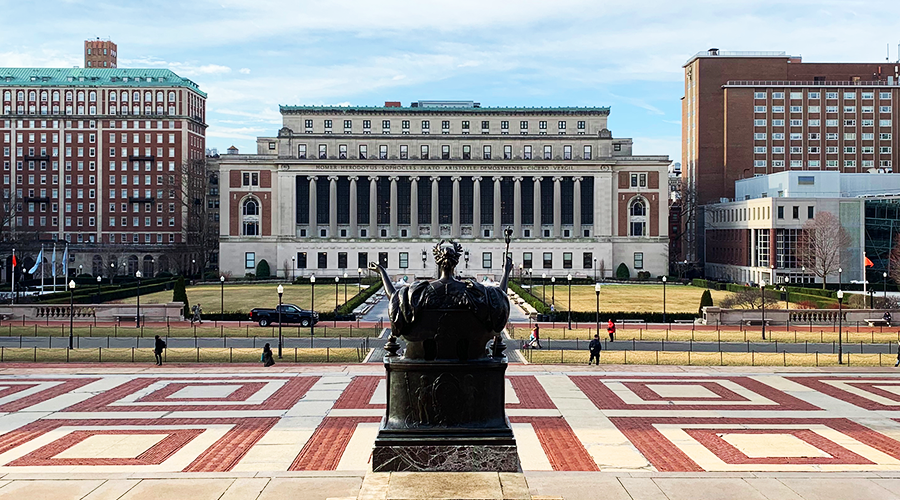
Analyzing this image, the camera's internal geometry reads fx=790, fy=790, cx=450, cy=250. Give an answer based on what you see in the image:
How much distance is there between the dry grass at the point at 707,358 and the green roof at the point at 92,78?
107471 mm

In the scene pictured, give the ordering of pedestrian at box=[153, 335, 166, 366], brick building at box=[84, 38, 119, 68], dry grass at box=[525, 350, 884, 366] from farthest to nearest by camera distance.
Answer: brick building at box=[84, 38, 119, 68] → dry grass at box=[525, 350, 884, 366] → pedestrian at box=[153, 335, 166, 366]

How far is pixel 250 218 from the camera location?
11944 centimetres

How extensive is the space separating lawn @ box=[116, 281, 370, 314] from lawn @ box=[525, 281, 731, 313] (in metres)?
21.0

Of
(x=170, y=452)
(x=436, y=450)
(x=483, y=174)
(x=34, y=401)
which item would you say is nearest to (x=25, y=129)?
(x=483, y=174)

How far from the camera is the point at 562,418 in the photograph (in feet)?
83.9

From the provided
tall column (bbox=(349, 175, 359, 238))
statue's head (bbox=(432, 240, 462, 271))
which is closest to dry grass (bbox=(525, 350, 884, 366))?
statue's head (bbox=(432, 240, 462, 271))

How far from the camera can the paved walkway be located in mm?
17844

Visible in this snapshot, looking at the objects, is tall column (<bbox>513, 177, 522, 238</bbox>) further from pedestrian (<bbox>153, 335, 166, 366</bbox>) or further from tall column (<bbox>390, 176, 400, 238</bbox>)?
pedestrian (<bbox>153, 335, 166, 366</bbox>)

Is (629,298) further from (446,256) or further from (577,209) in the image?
(446,256)

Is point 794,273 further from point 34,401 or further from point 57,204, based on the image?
point 57,204

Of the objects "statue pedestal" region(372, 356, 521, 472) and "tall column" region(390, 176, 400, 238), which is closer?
"statue pedestal" region(372, 356, 521, 472)

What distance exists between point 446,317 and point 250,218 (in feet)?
379

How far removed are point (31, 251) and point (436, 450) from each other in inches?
4898

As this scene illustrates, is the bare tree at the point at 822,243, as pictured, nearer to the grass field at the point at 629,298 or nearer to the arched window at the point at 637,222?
the grass field at the point at 629,298
